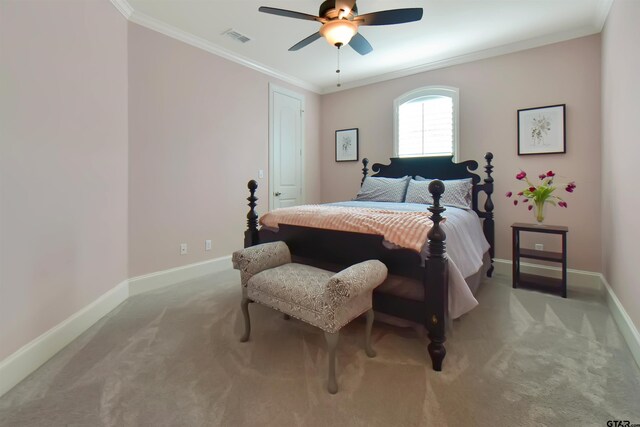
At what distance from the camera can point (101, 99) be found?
2438 mm

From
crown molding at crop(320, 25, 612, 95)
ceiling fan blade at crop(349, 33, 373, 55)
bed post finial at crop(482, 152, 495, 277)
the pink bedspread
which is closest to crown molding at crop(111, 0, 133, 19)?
ceiling fan blade at crop(349, 33, 373, 55)

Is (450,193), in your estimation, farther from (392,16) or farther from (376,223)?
(392,16)

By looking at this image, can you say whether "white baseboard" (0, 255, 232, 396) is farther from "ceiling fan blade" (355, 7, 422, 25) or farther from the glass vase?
the glass vase

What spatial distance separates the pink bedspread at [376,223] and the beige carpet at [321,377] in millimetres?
750

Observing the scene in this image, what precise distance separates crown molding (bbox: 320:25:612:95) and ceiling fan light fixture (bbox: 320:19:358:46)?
7.40 feet

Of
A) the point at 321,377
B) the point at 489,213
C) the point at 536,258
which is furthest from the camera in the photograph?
the point at 489,213

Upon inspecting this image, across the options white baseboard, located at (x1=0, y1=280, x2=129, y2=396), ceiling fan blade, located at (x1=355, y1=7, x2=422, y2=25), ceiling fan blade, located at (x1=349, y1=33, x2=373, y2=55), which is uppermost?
ceiling fan blade, located at (x1=349, y1=33, x2=373, y2=55)

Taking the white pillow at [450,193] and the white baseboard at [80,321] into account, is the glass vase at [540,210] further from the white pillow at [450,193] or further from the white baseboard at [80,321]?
the white baseboard at [80,321]

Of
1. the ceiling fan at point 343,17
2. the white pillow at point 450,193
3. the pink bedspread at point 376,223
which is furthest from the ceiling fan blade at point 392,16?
the white pillow at point 450,193

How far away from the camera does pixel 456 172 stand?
12.1 feet

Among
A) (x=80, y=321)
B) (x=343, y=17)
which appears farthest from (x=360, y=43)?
(x=80, y=321)

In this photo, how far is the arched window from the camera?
12.8ft

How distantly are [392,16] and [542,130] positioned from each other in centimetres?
235

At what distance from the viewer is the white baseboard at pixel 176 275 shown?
117 inches
